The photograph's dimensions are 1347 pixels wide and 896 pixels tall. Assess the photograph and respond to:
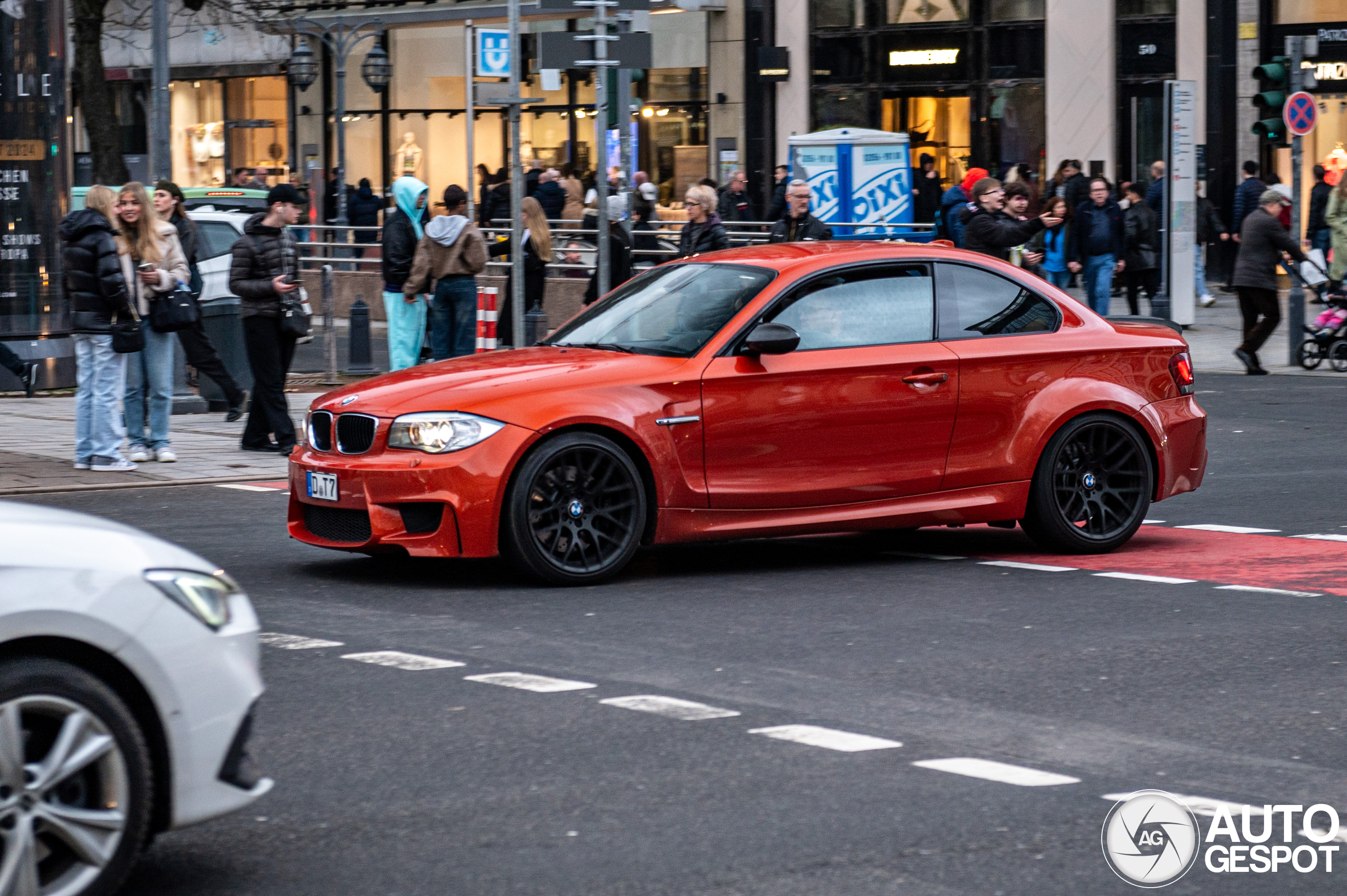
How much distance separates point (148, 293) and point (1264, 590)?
25.2 ft

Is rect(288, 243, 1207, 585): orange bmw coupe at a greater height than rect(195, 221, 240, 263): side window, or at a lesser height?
lesser

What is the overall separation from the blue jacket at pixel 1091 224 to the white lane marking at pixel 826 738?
16.9m

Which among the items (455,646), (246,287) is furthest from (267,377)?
(455,646)

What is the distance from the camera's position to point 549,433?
28.7 feet

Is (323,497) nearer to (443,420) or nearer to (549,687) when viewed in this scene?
(443,420)

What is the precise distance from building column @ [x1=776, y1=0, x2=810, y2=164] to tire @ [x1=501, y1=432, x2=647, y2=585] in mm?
29393

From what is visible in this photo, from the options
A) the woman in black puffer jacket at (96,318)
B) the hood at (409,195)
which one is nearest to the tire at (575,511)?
the woman in black puffer jacket at (96,318)

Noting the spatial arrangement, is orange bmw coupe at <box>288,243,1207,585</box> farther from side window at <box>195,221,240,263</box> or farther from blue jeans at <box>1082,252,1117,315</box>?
blue jeans at <box>1082,252,1117,315</box>

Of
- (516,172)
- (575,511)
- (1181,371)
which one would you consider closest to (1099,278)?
(516,172)

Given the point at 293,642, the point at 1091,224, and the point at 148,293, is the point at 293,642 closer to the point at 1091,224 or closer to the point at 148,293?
the point at 148,293

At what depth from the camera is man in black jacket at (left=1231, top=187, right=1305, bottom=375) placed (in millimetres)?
20219

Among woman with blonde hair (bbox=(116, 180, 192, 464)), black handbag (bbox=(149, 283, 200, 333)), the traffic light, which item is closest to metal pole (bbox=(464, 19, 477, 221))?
woman with blonde hair (bbox=(116, 180, 192, 464))

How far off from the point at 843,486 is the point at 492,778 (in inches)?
157

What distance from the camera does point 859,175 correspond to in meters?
29.6
